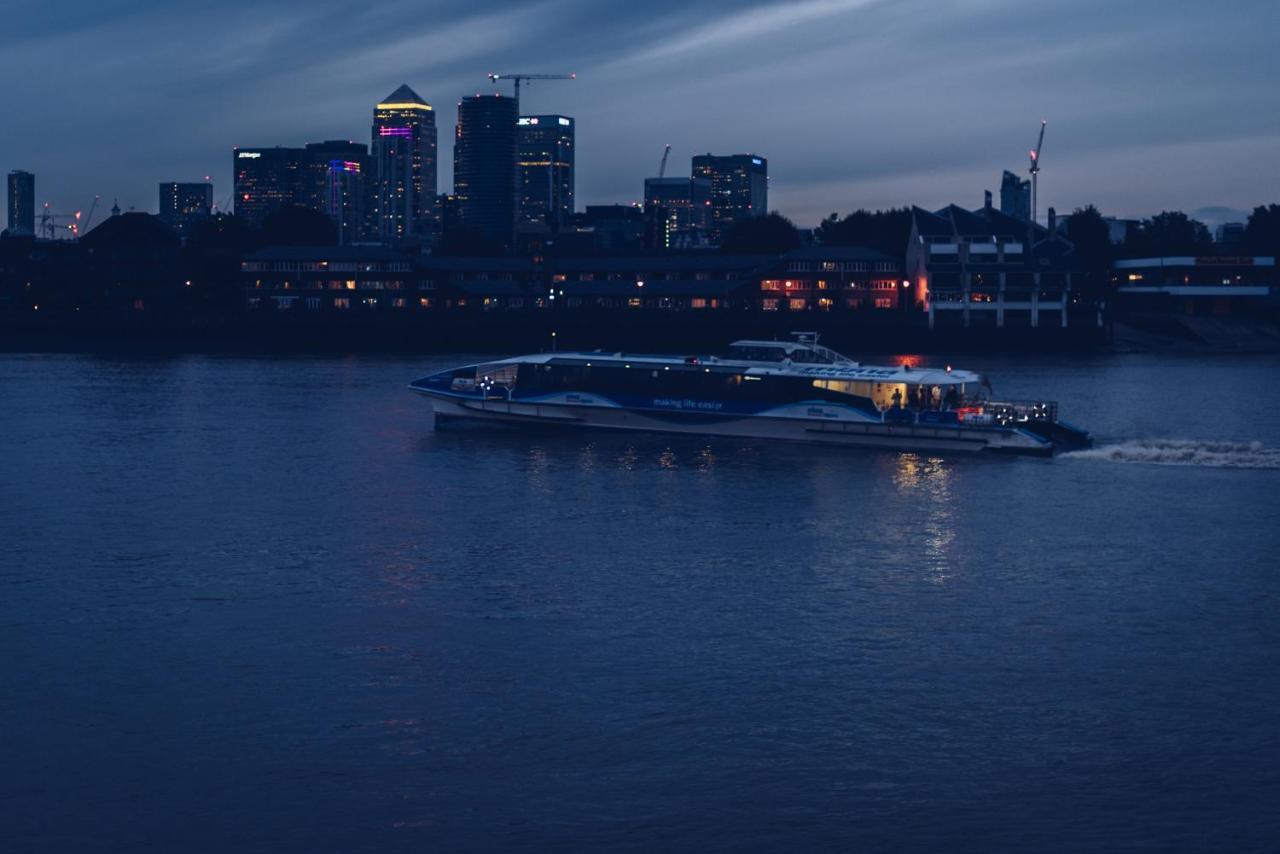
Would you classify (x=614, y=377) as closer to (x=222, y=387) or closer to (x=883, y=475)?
Answer: (x=883, y=475)

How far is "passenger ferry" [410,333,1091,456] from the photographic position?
142 ft

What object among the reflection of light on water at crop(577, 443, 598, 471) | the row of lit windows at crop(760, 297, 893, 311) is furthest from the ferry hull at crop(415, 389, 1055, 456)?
the row of lit windows at crop(760, 297, 893, 311)

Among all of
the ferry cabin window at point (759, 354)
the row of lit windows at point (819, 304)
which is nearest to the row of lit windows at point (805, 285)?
the row of lit windows at point (819, 304)

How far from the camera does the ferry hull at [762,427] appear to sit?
1667 inches

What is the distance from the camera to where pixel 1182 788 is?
15.6m

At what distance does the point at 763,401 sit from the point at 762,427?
0.86 metres

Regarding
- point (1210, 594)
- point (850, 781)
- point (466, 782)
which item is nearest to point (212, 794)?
point (466, 782)

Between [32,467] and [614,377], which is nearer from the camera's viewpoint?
[32,467]

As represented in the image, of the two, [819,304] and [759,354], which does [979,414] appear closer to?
[759,354]

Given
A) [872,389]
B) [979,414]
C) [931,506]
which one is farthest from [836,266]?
[931,506]

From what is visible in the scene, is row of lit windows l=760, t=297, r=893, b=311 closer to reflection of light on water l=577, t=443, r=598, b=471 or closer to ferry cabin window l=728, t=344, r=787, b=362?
ferry cabin window l=728, t=344, r=787, b=362

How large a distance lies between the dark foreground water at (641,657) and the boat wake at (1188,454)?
475 mm

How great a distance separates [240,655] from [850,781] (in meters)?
9.22

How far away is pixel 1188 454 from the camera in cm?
4091
